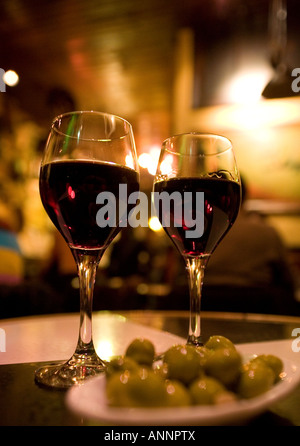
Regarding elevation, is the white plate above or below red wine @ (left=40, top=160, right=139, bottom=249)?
below

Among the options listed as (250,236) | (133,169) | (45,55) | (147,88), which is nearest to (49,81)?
(45,55)

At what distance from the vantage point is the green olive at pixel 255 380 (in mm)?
367

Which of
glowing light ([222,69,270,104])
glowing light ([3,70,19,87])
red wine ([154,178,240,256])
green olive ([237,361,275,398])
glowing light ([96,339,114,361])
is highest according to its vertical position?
glowing light ([3,70,19,87])

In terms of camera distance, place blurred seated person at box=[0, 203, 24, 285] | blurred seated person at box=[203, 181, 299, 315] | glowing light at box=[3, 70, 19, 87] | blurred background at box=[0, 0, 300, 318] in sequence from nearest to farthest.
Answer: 1. blurred seated person at box=[0, 203, 24, 285]
2. blurred seated person at box=[203, 181, 299, 315]
3. blurred background at box=[0, 0, 300, 318]
4. glowing light at box=[3, 70, 19, 87]

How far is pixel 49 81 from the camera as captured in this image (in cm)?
517

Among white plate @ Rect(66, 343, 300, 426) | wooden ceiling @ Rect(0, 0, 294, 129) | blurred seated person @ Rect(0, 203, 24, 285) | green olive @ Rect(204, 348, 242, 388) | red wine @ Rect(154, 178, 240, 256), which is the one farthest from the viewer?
wooden ceiling @ Rect(0, 0, 294, 129)

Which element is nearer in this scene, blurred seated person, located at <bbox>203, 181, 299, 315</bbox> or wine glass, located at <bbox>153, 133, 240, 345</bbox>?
→ wine glass, located at <bbox>153, 133, 240, 345</bbox>

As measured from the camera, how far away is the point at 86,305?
1.87 feet

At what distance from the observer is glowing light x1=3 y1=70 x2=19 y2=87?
16.1 feet

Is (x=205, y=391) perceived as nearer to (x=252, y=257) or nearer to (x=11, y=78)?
(x=252, y=257)

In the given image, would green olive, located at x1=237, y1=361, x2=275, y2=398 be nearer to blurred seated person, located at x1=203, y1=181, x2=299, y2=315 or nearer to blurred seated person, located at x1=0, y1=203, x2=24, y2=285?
blurred seated person, located at x1=0, y1=203, x2=24, y2=285

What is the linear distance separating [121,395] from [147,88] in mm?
5292

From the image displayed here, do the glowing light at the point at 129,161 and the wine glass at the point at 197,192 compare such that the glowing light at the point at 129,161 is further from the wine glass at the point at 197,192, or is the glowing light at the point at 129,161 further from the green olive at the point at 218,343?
the green olive at the point at 218,343

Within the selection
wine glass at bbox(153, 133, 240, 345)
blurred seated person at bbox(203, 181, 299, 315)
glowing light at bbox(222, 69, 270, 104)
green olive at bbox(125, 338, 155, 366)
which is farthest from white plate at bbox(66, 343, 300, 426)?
glowing light at bbox(222, 69, 270, 104)
